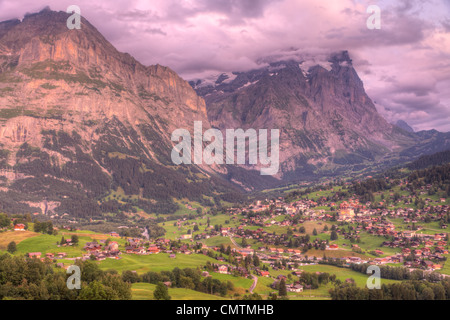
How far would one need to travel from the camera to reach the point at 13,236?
130875 mm

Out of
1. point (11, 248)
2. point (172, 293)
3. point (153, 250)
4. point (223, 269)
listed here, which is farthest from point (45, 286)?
point (153, 250)

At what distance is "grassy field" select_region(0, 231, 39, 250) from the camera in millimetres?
121594

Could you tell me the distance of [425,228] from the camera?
16688cm

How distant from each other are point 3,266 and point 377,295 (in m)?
78.0

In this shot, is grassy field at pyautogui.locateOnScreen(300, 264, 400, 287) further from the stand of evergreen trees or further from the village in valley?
the stand of evergreen trees

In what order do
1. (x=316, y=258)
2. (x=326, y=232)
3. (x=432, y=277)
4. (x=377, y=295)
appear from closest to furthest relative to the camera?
(x=377, y=295)
(x=432, y=277)
(x=316, y=258)
(x=326, y=232)

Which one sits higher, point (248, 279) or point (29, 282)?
point (29, 282)

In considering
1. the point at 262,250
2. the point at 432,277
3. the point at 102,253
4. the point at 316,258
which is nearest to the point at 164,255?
the point at 102,253

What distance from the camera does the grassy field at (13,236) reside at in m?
122

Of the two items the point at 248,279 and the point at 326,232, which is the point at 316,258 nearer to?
the point at 326,232

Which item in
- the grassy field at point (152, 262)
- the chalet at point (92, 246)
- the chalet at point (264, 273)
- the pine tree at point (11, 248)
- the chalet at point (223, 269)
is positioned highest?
the pine tree at point (11, 248)

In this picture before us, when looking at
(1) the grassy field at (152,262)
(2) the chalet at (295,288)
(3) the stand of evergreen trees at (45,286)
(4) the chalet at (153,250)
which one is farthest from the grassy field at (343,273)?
(3) the stand of evergreen trees at (45,286)

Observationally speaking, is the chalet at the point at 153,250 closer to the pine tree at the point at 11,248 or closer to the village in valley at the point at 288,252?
the village in valley at the point at 288,252

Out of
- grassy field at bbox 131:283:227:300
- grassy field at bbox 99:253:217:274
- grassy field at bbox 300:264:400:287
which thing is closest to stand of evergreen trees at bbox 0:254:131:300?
grassy field at bbox 131:283:227:300
